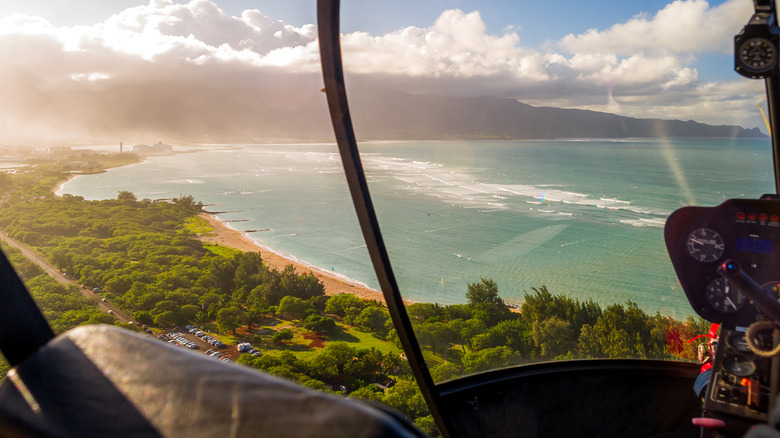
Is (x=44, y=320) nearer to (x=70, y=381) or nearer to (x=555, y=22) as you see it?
(x=70, y=381)

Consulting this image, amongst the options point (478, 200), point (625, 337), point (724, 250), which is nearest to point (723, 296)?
Result: point (724, 250)

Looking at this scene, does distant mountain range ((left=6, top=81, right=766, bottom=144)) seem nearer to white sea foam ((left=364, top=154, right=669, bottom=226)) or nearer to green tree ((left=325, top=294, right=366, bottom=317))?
white sea foam ((left=364, top=154, right=669, bottom=226))

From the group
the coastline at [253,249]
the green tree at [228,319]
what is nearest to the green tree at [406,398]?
the coastline at [253,249]

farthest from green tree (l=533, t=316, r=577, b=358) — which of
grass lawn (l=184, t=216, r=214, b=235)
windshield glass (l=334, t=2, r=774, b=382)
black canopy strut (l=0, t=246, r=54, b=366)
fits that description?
grass lawn (l=184, t=216, r=214, b=235)

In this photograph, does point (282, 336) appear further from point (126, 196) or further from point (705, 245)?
point (705, 245)

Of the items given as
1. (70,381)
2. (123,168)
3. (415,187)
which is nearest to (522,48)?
(415,187)

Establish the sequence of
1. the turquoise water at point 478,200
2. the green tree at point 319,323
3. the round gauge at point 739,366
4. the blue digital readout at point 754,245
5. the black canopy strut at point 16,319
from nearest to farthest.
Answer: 1. the black canopy strut at point 16,319
2. the round gauge at point 739,366
3. the blue digital readout at point 754,245
4. the turquoise water at point 478,200
5. the green tree at point 319,323

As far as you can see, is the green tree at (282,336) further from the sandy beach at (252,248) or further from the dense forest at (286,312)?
the sandy beach at (252,248)
